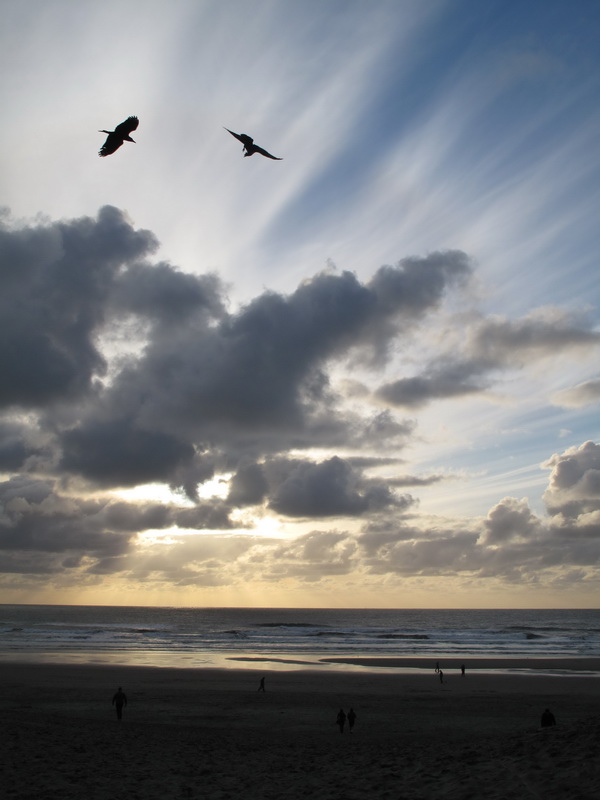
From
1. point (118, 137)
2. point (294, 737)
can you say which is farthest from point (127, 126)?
point (294, 737)

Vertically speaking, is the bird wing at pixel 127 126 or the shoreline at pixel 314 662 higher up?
the bird wing at pixel 127 126

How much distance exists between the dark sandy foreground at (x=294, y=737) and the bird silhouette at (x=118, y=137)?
11572 millimetres

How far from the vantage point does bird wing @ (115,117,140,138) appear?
28.6ft

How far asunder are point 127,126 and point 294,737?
1924cm

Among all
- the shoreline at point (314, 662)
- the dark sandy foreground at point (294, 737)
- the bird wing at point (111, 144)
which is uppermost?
the bird wing at point (111, 144)

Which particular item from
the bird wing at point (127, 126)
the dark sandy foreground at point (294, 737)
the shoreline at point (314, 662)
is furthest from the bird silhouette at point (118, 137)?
the shoreline at point (314, 662)

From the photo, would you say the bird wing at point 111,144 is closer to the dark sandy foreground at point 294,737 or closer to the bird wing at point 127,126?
the bird wing at point 127,126

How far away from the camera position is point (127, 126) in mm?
8852

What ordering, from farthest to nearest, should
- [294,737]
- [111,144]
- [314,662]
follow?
1. [314,662]
2. [294,737]
3. [111,144]

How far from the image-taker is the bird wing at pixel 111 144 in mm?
8484

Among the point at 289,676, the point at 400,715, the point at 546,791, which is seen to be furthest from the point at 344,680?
the point at 546,791

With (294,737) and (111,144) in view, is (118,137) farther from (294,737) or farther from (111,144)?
(294,737)

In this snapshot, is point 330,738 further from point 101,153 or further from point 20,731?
point 101,153

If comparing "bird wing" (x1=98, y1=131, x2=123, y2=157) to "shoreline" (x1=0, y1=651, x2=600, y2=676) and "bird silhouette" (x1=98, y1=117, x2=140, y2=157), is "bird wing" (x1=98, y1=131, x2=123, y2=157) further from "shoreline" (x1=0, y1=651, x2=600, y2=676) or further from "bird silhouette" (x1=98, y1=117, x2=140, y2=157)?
"shoreline" (x1=0, y1=651, x2=600, y2=676)
